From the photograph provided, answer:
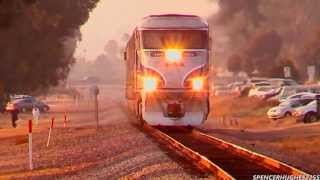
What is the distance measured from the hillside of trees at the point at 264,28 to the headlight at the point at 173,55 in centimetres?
8809

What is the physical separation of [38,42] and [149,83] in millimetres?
46239

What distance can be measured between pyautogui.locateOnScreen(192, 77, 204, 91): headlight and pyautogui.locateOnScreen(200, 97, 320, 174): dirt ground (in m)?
2.34

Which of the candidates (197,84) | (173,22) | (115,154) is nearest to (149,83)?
(197,84)

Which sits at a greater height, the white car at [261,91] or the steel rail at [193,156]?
the white car at [261,91]

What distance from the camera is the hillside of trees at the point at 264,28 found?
125m

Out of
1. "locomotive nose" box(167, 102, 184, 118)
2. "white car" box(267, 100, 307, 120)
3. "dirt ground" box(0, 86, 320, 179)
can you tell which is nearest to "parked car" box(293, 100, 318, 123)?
"white car" box(267, 100, 307, 120)

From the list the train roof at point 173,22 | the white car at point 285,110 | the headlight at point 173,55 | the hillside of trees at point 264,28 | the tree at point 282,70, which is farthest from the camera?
the hillside of trees at point 264,28

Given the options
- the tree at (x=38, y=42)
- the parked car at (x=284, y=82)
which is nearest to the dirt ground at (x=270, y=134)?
the parked car at (x=284, y=82)

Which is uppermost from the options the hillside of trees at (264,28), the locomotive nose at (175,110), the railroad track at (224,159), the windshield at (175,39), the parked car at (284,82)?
the hillside of trees at (264,28)

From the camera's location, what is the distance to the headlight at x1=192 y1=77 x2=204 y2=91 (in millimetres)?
31062

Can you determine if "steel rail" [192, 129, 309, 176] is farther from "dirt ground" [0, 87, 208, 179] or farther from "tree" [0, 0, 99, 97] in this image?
"tree" [0, 0, 99, 97]

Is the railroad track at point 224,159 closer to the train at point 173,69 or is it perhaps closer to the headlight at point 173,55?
the train at point 173,69

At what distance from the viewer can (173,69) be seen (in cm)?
3109

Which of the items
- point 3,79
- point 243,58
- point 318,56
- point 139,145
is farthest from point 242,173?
point 243,58
